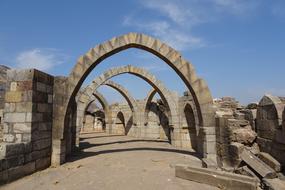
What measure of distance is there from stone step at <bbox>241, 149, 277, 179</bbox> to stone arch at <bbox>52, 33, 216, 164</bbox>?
155cm

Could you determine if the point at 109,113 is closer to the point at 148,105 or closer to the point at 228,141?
the point at 148,105

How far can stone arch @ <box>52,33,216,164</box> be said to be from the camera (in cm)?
618

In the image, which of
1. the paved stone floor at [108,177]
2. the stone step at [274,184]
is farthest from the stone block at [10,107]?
the stone step at [274,184]

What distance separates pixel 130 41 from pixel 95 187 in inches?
167

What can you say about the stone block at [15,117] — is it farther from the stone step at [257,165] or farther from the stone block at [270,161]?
the stone block at [270,161]

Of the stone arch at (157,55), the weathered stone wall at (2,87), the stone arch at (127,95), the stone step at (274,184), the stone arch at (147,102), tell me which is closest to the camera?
the stone step at (274,184)

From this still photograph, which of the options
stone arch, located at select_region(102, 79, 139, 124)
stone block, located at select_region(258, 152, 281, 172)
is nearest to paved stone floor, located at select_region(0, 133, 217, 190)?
stone block, located at select_region(258, 152, 281, 172)

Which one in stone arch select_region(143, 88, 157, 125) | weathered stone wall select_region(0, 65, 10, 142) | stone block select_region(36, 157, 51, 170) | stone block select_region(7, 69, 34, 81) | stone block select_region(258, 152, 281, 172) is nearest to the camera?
stone block select_region(258, 152, 281, 172)

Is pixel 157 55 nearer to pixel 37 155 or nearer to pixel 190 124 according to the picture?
pixel 37 155

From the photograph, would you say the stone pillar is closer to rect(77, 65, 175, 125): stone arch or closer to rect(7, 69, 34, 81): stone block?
rect(7, 69, 34, 81): stone block

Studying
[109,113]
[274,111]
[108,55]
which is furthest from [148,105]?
[274,111]

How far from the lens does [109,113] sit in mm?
20109

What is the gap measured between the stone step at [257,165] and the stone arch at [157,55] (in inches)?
61.0

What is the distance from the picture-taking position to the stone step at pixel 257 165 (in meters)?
4.01
